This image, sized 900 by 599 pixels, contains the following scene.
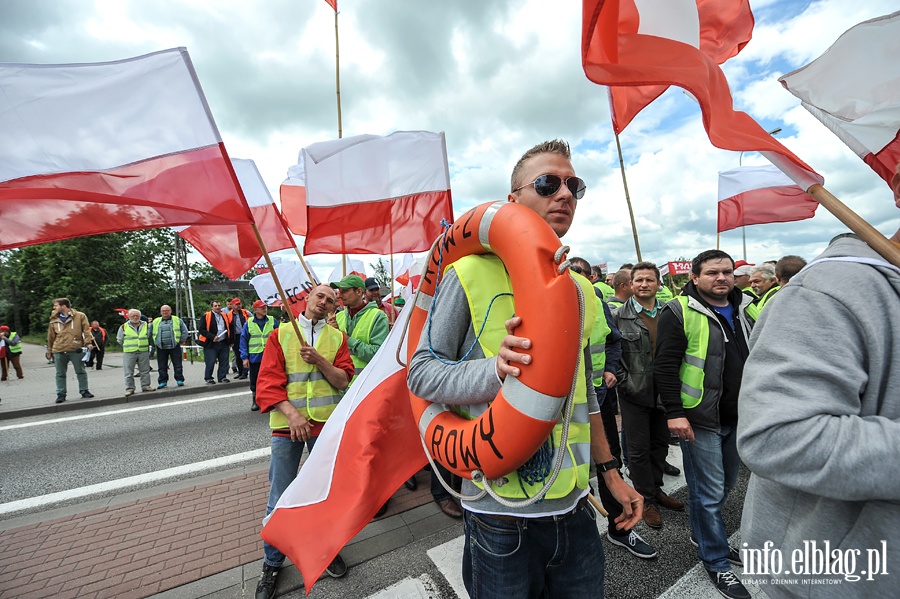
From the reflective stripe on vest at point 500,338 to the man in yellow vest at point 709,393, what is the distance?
1619 mm

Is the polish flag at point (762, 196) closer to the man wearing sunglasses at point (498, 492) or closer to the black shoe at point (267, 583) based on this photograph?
the man wearing sunglasses at point (498, 492)

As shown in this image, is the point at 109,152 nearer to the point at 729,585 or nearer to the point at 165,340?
the point at 729,585

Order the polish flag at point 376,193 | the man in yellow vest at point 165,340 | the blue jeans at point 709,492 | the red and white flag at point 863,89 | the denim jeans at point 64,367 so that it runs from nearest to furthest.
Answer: the red and white flag at point 863,89 < the blue jeans at point 709,492 < the polish flag at point 376,193 < the denim jeans at point 64,367 < the man in yellow vest at point 165,340

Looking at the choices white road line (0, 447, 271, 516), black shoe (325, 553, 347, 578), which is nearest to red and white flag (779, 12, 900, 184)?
black shoe (325, 553, 347, 578)

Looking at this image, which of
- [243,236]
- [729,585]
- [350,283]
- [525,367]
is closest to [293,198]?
[243,236]

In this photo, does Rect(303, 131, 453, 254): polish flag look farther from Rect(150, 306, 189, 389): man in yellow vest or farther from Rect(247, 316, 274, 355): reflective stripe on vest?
Rect(150, 306, 189, 389): man in yellow vest

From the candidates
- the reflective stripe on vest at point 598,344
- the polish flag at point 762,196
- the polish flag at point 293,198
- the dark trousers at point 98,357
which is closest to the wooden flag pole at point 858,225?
the reflective stripe on vest at point 598,344

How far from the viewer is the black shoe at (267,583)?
259cm

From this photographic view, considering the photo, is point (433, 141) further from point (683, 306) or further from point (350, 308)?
point (683, 306)

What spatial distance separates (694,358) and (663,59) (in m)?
1.86

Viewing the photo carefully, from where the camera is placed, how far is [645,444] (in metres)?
3.54

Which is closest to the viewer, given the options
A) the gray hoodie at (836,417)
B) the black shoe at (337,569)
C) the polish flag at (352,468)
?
the gray hoodie at (836,417)

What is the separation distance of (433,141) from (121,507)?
5173 millimetres

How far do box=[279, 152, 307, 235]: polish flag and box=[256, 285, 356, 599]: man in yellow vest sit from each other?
3619 millimetres
